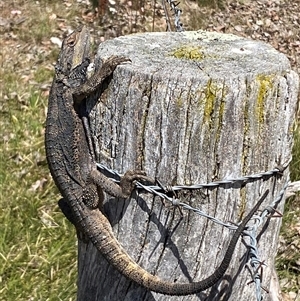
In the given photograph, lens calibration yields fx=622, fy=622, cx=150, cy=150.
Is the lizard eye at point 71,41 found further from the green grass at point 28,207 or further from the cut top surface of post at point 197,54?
the green grass at point 28,207

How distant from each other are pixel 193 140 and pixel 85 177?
23.9 inches

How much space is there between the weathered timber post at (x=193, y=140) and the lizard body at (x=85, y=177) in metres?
0.05

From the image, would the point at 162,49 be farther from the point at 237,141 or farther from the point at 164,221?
the point at 164,221

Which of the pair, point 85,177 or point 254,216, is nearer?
point 254,216

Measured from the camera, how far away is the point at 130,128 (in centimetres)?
221

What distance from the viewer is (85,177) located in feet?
8.40

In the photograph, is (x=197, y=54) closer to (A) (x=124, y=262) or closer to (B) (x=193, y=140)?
(B) (x=193, y=140)

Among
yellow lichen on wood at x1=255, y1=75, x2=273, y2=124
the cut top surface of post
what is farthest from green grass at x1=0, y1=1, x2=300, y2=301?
yellow lichen on wood at x1=255, y1=75, x2=273, y2=124

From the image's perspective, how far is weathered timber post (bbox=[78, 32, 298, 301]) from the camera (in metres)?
2.11

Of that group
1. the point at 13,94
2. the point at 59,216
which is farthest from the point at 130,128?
the point at 13,94

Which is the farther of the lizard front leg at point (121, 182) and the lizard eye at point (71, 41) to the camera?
the lizard eye at point (71, 41)

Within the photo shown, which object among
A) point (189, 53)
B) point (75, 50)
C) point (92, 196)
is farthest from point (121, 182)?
point (75, 50)

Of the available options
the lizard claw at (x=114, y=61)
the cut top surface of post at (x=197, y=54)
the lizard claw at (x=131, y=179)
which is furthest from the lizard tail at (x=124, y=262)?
the lizard claw at (x=114, y=61)

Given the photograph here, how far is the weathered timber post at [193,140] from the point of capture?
2.11 metres
